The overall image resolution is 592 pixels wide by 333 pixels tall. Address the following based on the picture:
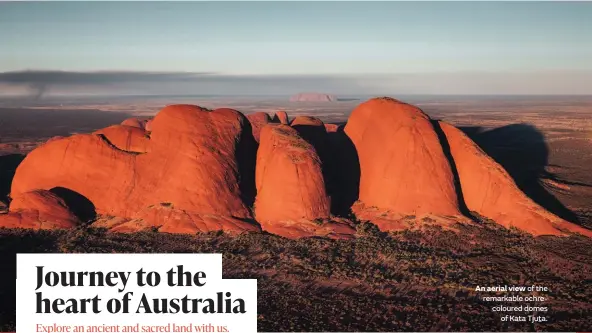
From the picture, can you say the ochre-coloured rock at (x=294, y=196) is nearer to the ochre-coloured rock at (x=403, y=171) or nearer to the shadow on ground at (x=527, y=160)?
the ochre-coloured rock at (x=403, y=171)

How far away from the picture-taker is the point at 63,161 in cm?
2600

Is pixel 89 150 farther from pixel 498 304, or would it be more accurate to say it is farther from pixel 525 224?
pixel 525 224

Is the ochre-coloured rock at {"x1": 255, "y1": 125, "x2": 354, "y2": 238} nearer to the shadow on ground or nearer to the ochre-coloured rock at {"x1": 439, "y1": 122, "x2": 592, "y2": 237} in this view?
the ochre-coloured rock at {"x1": 439, "y1": 122, "x2": 592, "y2": 237}

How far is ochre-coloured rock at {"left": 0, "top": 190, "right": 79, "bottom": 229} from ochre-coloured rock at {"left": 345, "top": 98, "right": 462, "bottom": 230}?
16780mm

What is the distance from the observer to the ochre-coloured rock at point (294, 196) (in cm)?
2270

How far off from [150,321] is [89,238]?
1113cm

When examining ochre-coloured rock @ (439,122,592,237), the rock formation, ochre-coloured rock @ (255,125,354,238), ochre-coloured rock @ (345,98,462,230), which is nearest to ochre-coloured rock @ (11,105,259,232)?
the rock formation

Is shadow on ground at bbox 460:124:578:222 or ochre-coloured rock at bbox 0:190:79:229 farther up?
shadow on ground at bbox 460:124:578:222

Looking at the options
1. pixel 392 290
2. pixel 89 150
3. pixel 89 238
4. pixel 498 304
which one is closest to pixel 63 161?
pixel 89 150

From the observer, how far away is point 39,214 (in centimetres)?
2386

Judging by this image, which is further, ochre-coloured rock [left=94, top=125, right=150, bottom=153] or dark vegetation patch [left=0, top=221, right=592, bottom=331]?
ochre-coloured rock [left=94, top=125, right=150, bottom=153]

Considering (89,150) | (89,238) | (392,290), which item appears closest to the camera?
(392,290)

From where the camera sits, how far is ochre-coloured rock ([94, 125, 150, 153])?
2606 cm

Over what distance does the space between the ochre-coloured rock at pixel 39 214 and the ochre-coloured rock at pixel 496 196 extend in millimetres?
22922
